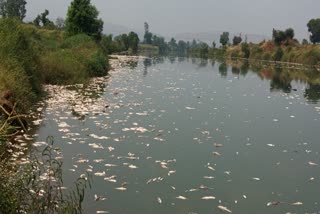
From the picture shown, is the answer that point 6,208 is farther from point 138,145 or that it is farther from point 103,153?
point 138,145

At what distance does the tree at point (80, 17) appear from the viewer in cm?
7004

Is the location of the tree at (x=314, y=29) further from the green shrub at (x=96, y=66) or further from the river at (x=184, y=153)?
the river at (x=184, y=153)

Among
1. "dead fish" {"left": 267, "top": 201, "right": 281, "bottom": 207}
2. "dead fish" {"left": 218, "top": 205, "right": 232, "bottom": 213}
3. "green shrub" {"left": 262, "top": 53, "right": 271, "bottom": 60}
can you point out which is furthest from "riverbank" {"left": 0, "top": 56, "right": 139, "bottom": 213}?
"green shrub" {"left": 262, "top": 53, "right": 271, "bottom": 60}

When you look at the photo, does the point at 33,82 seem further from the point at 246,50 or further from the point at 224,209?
the point at 246,50

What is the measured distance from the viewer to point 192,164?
13898 mm

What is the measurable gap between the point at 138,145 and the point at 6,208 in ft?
27.6

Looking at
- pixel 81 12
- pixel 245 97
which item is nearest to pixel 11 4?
pixel 81 12

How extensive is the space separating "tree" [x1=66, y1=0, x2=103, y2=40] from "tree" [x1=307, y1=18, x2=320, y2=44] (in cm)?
9156

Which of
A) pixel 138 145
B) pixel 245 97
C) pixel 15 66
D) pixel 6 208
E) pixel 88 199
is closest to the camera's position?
pixel 6 208

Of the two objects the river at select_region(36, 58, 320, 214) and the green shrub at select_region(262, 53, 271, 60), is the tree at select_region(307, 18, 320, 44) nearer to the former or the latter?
the green shrub at select_region(262, 53, 271, 60)

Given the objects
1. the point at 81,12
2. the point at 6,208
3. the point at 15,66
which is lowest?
the point at 6,208

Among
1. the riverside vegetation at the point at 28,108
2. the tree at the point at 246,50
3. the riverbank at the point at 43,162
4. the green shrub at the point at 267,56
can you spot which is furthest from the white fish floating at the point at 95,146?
the tree at the point at 246,50

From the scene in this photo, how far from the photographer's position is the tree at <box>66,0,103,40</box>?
70.0 meters

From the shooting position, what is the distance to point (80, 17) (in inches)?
2756
